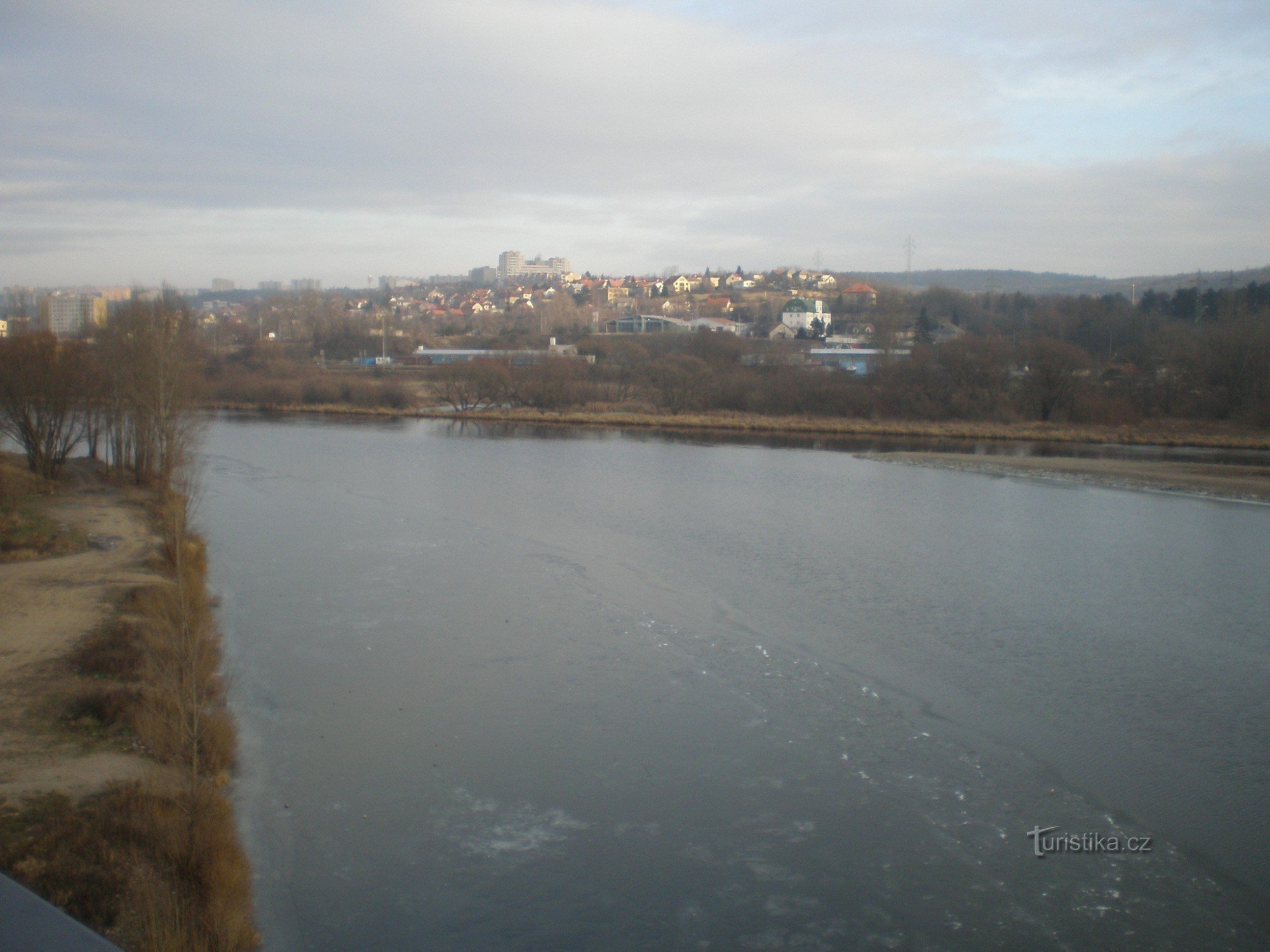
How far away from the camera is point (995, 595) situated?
30.2 ft

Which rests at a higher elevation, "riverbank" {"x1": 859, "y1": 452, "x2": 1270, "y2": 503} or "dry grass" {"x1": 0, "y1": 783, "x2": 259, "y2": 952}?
"riverbank" {"x1": 859, "y1": 452, "x2": 1270, "y2": 503}

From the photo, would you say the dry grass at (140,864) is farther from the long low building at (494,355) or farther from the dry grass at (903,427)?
the long low building at (494,355)

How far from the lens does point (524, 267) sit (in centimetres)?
16700

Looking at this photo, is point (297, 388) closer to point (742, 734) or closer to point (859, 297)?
point (742, 734)

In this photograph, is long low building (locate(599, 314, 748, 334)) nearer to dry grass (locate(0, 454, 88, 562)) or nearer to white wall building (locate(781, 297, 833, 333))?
white wall building (locate(781, 297, 833, 333))

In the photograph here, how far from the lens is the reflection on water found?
405 centimetres

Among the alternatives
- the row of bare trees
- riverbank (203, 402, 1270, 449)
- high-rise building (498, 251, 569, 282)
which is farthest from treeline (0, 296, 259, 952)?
high-rise building (498, 251, 569, 282)

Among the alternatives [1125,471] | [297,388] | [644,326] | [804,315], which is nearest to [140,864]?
[1125,471]

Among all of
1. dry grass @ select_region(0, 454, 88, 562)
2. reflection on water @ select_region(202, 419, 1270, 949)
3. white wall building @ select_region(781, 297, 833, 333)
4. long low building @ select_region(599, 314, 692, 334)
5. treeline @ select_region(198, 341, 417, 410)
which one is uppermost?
white wall building @ select_region(781, 297, 833, 333)

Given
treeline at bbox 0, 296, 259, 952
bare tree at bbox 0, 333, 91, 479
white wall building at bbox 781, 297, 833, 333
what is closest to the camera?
treeline at bbox 0, 296, 259, 952

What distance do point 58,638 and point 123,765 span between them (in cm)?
260

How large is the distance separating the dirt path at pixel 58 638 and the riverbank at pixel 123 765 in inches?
0.6

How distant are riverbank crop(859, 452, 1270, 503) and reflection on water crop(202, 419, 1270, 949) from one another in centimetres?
549

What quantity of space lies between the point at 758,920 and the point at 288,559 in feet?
25.7
